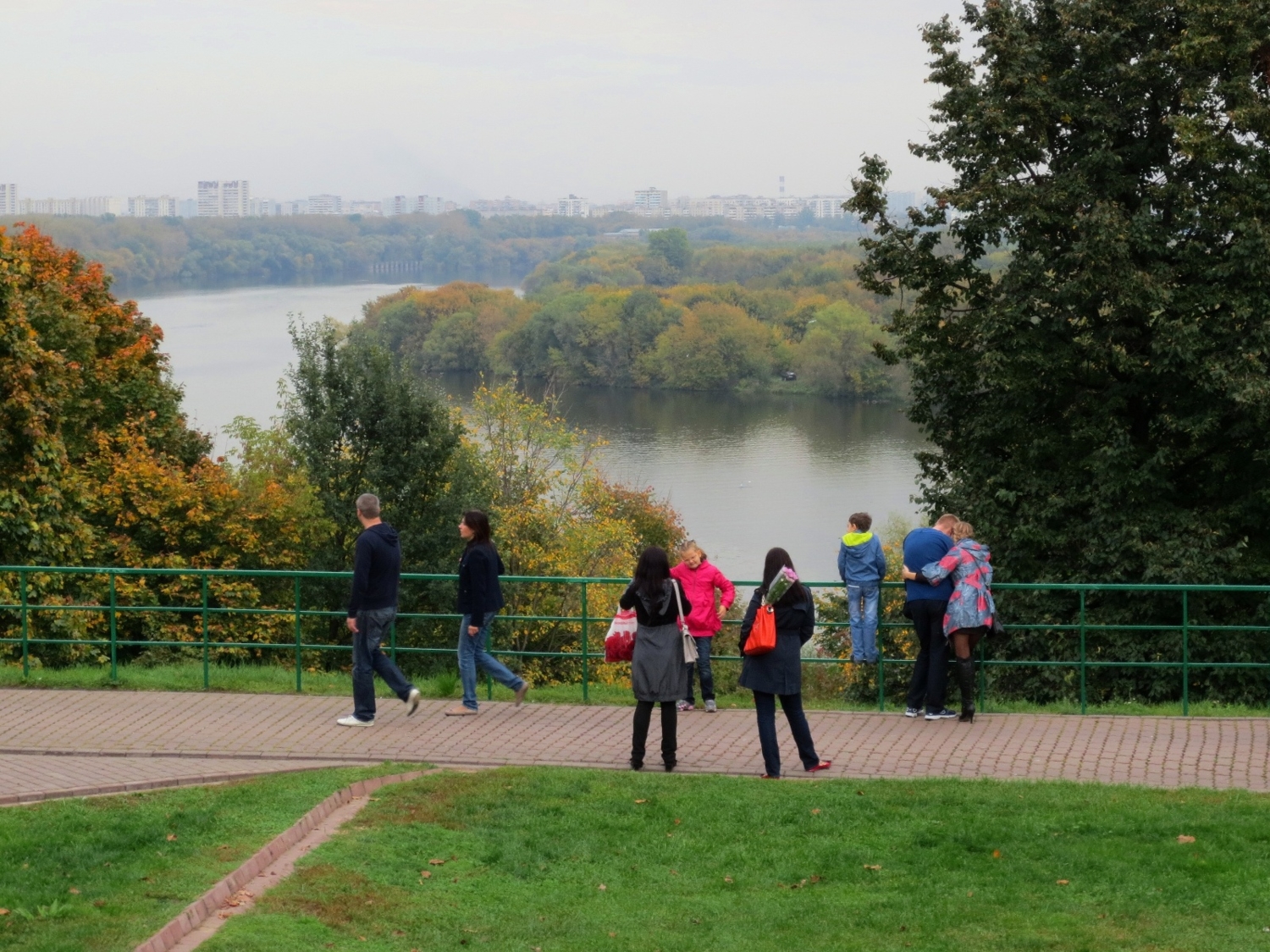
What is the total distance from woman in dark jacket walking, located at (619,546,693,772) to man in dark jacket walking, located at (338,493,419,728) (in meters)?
1.94

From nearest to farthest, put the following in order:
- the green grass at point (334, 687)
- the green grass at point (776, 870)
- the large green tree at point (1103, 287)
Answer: the green grass at point (776, 870) → the green grass at point (334, 687) → the large green tree at point (1103, 287)

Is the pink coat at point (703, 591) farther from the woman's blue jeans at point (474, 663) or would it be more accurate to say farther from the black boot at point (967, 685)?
the black boot at point (967, 685)

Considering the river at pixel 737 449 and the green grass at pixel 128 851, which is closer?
the green grass at pixel 128 851

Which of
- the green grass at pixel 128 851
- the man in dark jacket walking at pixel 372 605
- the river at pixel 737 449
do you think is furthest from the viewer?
the river at pixel 737 449

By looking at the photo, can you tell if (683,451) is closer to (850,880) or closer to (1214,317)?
(1214,317)

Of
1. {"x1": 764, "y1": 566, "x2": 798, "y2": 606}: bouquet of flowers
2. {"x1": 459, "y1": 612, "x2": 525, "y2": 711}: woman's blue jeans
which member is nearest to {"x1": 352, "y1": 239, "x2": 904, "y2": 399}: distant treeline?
{"x1": 459, "y1": 612, "x2": 525, "y2": 711}: woman's blue jeans

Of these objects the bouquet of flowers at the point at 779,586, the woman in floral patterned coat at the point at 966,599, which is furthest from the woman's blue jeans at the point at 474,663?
the woman in floral patterned coat at the point at 966,599

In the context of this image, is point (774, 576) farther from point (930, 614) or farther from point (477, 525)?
point (477, 525)

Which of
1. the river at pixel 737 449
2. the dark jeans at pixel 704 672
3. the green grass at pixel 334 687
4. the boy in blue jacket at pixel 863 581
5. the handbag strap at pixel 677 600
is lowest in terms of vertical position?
the river at pixel 737 449

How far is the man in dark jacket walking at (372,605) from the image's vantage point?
11.0 meters

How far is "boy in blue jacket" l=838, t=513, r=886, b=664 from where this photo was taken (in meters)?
12.9

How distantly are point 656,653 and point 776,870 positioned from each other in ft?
8.14

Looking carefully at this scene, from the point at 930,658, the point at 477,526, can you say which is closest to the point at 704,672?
the point at 930,658

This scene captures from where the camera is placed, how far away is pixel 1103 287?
20078 mm
